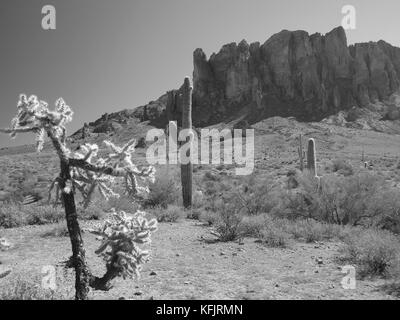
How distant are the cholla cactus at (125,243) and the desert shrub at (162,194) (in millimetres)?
12094

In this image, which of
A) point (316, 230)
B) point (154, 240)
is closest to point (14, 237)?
point (154, 240)

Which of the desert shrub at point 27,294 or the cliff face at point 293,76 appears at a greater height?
the cliff face at point 293,76

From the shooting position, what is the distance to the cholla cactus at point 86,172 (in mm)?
4926

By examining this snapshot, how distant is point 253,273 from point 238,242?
282 cm

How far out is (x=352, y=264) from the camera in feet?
30.9

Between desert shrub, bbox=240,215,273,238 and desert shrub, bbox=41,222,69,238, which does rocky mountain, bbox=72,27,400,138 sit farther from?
desert shrub, bbox=41,222,69,238

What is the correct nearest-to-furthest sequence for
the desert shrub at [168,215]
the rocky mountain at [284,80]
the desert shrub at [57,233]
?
the desert shrub at [57,233]
the desert shrub at [168,215]
the rocky mountain at [284,80]

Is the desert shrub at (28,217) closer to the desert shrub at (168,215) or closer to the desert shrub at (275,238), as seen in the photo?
the desert shrub at (168,215)

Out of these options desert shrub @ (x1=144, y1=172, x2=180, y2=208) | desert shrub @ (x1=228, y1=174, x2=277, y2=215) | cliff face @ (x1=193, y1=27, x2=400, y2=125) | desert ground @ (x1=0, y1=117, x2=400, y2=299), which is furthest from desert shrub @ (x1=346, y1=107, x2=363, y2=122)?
desert ground @ (x1=0, y1=117, x2=400, y2=299)

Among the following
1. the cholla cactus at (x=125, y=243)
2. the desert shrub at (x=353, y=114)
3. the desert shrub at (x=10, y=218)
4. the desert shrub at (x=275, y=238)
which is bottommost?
the desert shrub at (x=275, y=238)

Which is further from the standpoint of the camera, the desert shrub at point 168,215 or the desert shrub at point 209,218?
the desert shrub at point 168,215

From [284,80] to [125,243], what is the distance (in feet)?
358

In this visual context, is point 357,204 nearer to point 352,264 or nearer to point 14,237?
point 352,264

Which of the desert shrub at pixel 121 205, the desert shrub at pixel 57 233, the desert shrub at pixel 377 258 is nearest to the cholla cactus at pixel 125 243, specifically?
the desert shrub at pixel 377 258
